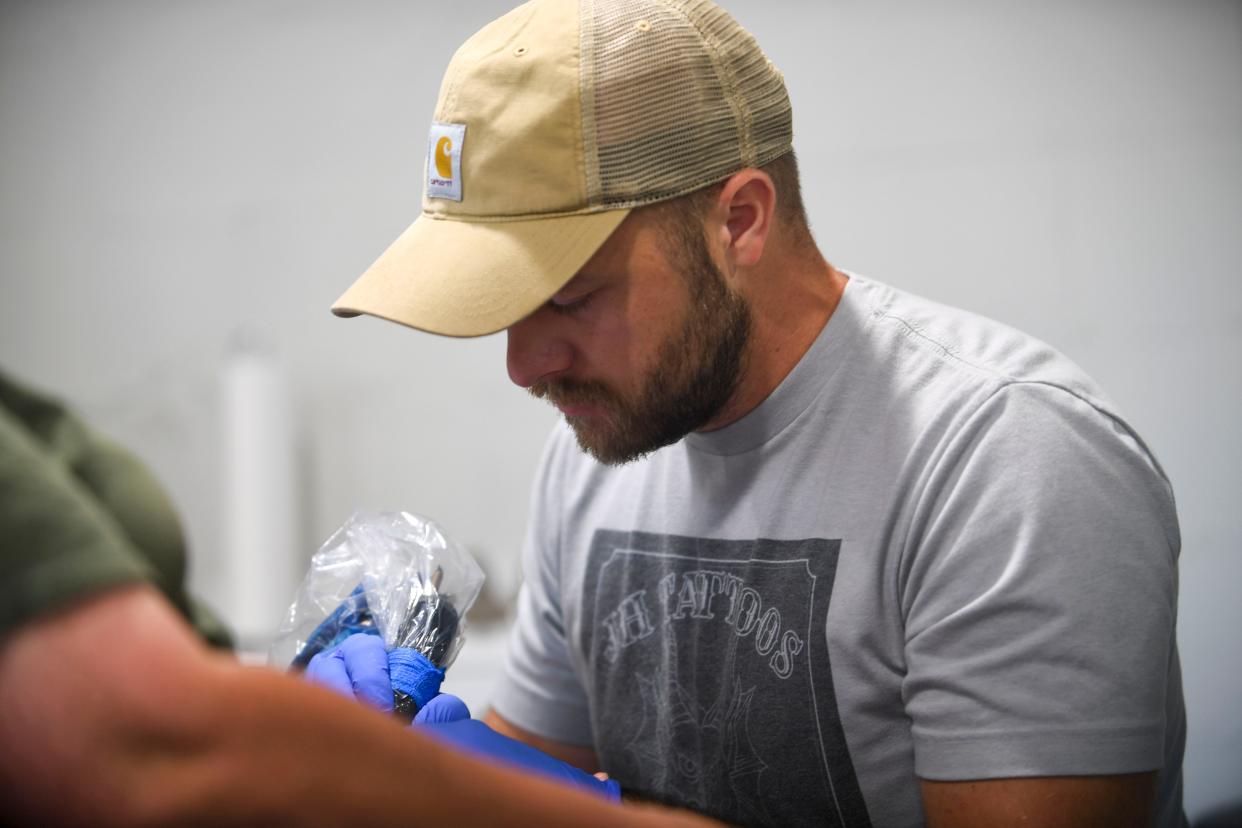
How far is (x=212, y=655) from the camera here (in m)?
0.30

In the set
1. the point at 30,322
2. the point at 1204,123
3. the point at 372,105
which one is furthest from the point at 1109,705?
the point at 30,322

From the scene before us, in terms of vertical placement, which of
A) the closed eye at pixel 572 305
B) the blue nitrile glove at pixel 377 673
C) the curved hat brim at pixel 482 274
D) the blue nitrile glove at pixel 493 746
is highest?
the curved hat brim at pixel 482 274

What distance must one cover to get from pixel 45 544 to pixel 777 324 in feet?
2.53

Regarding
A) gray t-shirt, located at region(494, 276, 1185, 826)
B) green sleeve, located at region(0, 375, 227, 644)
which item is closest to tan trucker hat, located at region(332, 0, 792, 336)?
gray t-shirt, located at region(494, 276, 1185, 826)

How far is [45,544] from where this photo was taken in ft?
0.92

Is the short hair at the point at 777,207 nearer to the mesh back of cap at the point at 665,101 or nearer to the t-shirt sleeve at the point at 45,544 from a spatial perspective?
the mesh back of cap at the point at 665,101

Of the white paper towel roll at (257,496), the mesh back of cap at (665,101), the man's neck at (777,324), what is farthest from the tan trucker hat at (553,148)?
the white paper towel roll at (257,496)

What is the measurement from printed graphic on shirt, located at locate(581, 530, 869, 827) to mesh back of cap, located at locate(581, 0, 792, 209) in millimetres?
321

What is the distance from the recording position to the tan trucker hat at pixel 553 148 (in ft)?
2.75

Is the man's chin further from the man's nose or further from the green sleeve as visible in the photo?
the green sleeve

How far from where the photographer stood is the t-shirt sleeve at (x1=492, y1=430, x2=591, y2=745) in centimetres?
116

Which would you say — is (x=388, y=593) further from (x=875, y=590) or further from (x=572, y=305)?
(x=875, y=590)

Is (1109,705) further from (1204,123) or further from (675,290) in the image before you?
(1204,123)

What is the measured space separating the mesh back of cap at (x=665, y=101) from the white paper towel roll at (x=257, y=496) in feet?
4.14
